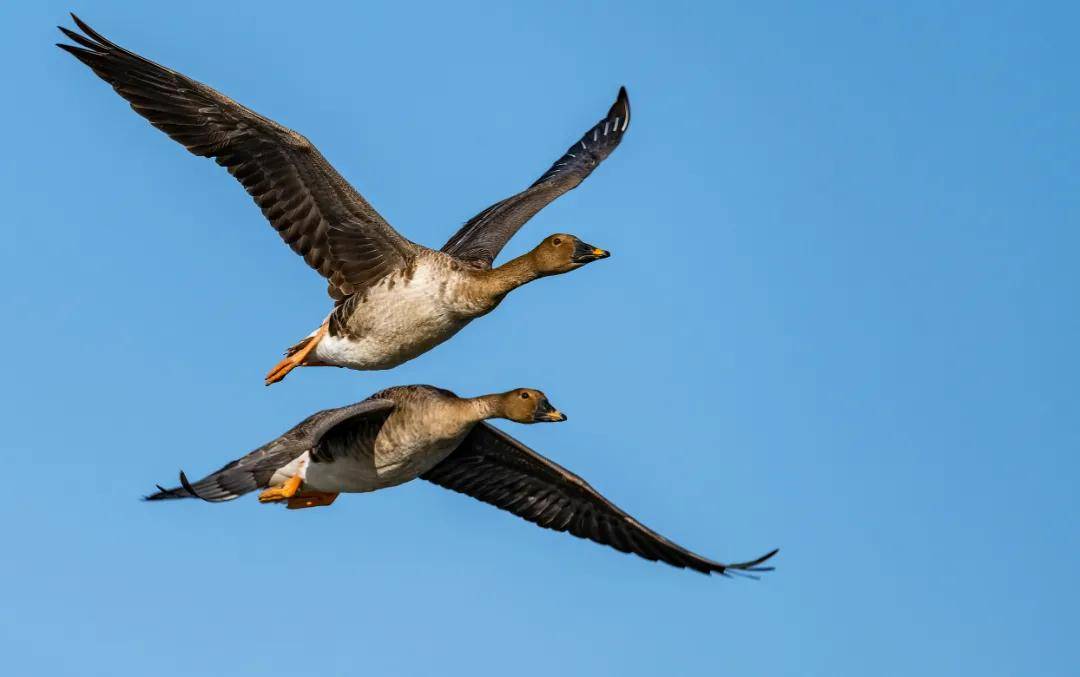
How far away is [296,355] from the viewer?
71.4 ft

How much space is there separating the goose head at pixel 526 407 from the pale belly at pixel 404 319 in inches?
45.5

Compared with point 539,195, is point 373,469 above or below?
below

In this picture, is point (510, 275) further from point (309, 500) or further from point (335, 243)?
point (309, 500)

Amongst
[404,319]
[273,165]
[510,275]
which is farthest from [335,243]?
[510,275]

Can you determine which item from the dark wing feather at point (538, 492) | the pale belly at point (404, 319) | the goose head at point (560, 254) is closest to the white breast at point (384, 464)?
the pale belly at point (404, 319)

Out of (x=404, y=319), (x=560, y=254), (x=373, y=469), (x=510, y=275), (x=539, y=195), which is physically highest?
(x=539, y=195)

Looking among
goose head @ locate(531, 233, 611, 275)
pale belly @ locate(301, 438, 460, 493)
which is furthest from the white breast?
goose head @ locate(531, 233, 611, 275)

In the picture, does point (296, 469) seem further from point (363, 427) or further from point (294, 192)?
point (294, 192)

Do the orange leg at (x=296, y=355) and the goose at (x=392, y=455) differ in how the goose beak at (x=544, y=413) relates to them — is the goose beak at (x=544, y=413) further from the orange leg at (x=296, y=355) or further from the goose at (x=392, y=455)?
the orange leg at (x=296, y=355)

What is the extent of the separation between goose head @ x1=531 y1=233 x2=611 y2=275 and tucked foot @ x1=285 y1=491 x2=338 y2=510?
3801 millimetres

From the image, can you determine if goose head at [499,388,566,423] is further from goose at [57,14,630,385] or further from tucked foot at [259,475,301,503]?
tucked foot at [259,475,301,503]

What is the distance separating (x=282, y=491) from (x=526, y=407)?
9.60ft

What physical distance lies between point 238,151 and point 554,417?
4.62m

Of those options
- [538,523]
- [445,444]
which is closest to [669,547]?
[538,523]
